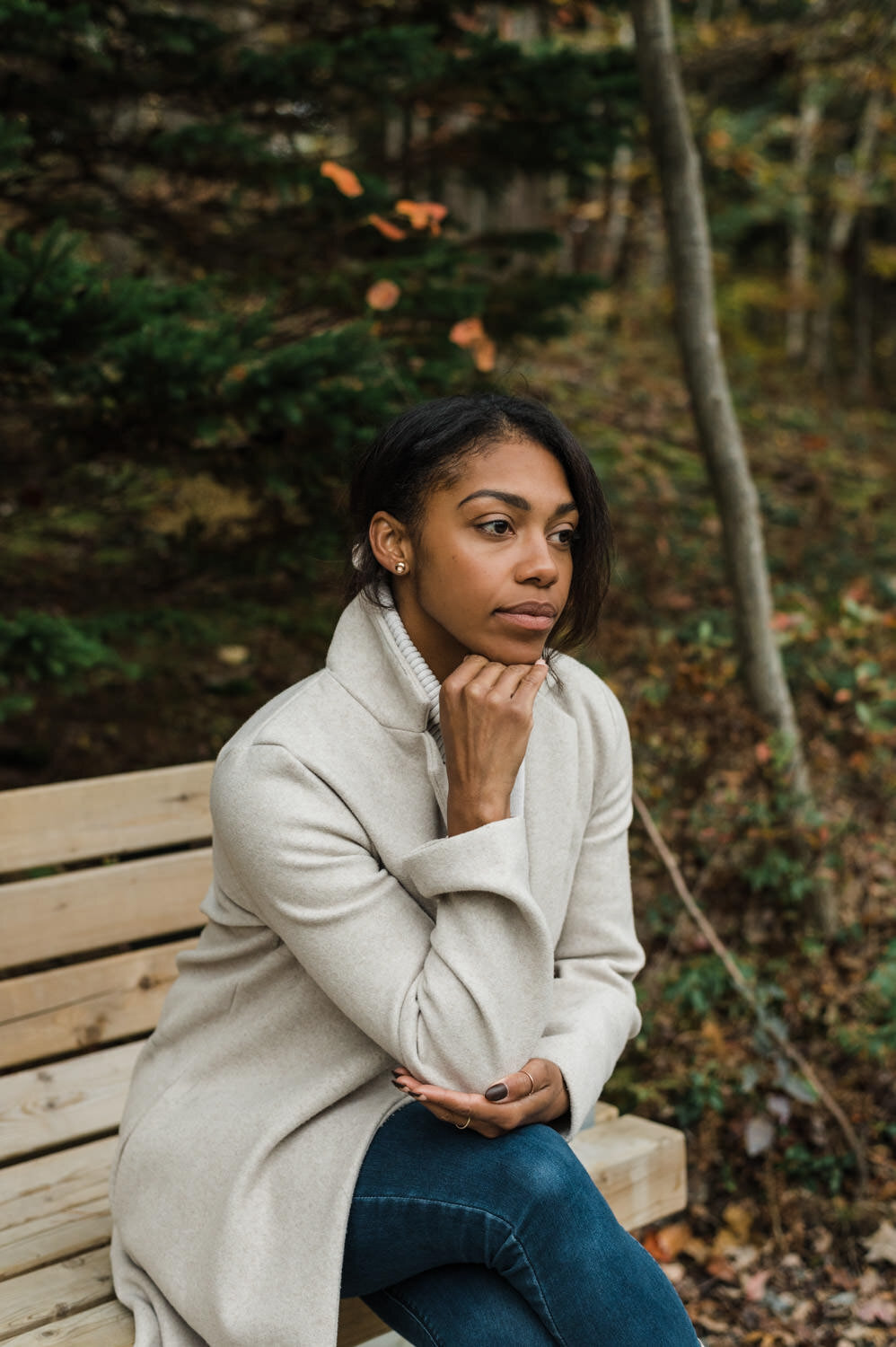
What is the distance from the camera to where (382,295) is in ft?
11.7

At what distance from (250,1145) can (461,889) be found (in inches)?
21.1

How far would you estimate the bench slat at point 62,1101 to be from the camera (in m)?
2.58

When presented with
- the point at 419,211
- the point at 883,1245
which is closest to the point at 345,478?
the point at 419,211

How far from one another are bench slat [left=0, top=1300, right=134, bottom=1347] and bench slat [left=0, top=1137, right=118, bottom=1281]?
0.25 metres

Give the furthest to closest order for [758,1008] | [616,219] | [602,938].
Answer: [616,219] < [758,1008] < [602,938]

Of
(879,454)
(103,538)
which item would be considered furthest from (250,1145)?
(879,454)

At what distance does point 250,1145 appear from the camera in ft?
6.16

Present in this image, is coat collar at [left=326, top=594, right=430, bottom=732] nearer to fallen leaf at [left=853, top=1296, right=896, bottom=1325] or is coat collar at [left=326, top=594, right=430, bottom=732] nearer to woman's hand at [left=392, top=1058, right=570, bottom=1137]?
woman's hand at [left=392, top=1058, right=570, bottom=1137]

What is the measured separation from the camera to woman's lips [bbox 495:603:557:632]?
6.37 ft

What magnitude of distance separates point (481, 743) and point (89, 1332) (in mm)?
1138

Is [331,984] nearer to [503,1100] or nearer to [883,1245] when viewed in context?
[503,1100]

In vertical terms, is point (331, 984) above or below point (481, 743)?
below

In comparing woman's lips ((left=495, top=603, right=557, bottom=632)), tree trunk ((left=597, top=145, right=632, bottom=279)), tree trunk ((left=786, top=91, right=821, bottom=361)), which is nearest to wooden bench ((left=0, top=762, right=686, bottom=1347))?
woman's lips ((left=495, top=603, right=557, bottom=632))

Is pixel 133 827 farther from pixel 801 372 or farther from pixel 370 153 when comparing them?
pixel 801 372
